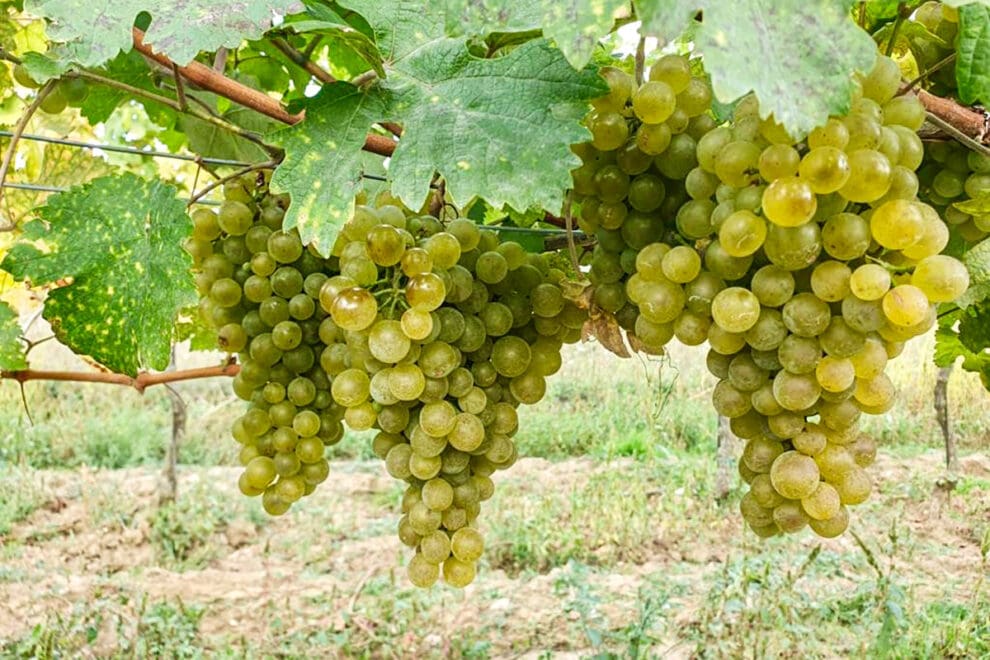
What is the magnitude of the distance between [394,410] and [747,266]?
0.41 metres

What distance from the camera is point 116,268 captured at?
1043 millimetres

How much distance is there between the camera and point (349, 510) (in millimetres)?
5371

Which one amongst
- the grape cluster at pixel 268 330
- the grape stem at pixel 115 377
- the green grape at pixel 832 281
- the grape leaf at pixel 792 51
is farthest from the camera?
the grape stem at pixel 115 377

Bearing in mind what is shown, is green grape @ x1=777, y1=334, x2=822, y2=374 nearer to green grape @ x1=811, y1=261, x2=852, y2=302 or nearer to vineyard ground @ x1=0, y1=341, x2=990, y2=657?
green grape @ x1=811, y1=261, x2=852, y2=302

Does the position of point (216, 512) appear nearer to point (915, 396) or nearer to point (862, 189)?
point (862, 189)

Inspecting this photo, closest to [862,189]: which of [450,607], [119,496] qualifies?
[450,607]

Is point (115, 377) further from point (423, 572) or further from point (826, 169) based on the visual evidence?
point (826, 169)

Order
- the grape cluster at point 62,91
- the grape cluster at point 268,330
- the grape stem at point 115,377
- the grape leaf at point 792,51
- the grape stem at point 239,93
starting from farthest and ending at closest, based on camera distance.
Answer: the grape stem at point 115,377, the grape cluster at point 62,91, the grape cluster at point 268,330, the grape stem at point 239,93, the grape leaf at point 792,51

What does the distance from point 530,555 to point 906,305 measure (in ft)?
13.2

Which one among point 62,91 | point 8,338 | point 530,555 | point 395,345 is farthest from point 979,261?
point 530,555

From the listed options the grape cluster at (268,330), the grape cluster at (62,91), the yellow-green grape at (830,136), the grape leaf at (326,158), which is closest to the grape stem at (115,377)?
the grape cluster at (268,330)

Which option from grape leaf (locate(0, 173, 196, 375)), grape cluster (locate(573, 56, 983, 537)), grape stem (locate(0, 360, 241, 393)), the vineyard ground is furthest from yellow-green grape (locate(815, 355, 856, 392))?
the vineyard ground

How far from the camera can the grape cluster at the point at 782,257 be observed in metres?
0.62

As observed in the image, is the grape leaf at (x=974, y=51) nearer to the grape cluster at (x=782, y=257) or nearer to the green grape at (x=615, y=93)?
the grape cluster at (x=782, y=257)
